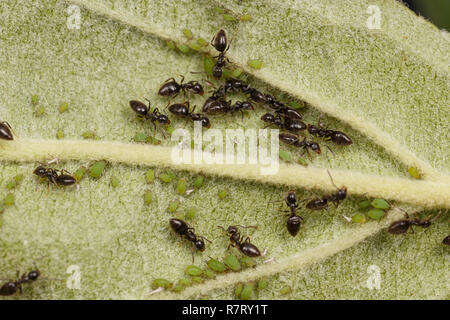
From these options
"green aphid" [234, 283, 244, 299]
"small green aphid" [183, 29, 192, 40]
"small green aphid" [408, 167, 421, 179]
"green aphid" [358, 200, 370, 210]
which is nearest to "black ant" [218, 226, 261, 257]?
"green aphid" [234, 283, 244, 299]

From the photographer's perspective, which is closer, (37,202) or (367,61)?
(37,202)

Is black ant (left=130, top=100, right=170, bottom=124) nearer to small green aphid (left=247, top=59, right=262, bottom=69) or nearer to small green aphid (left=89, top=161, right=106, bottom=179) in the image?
small green aphid (left=89, top=161, right=106, bottom=179)

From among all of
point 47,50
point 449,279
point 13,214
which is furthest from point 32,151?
point 449,279

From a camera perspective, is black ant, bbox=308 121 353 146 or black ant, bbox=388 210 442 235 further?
black ant, bbox=308 121 353 146

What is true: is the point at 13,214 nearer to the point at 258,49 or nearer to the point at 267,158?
the point at 267,158

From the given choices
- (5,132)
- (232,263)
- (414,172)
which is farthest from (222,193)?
(5,132)

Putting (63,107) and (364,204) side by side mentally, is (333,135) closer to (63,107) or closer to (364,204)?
(364,204)

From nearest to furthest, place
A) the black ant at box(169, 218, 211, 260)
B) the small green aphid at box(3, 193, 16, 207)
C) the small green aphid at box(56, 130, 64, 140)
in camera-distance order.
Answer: the small green aphid at box(3, 193, 16, 207), the black ant at box(169, 218, 211, 260), the small green aphid at box(56, 130, 64, 140)
